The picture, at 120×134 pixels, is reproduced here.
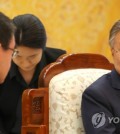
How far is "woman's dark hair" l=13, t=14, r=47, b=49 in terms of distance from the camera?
2256 mm

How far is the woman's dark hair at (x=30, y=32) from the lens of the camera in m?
2.26

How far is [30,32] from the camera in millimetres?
2266

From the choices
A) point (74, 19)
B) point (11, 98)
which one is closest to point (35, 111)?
point (11, 98)

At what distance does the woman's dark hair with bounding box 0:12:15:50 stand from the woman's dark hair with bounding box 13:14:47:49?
753 mm

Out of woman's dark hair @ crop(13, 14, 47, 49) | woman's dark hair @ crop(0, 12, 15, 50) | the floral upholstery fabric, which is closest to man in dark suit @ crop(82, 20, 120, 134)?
the floral upholstery fabric

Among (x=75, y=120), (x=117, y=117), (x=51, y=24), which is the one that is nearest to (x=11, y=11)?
(x=51, y=24)

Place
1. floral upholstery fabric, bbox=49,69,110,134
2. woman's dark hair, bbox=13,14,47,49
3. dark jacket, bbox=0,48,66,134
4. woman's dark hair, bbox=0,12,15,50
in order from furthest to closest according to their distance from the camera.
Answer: dark jacket, bbox=0,48,66,134
woman's dark hair, bbox=13,14,47,49
floral upholstery fabric, bbox=49,69,110,134
woman's dark hair, bbox=0,12,15,50

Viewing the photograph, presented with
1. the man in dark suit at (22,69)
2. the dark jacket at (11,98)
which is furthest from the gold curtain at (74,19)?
the dark jacket at (11,98)

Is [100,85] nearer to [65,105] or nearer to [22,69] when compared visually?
[65,105]

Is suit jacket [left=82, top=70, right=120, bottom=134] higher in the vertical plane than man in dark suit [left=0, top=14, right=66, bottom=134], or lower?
lower

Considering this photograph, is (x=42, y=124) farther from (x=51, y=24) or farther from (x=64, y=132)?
(x=51, y=24)

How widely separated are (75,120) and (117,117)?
256 mm

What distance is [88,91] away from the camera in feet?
6.63

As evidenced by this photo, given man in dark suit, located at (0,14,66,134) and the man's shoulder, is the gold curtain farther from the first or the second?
the man's shoulder
